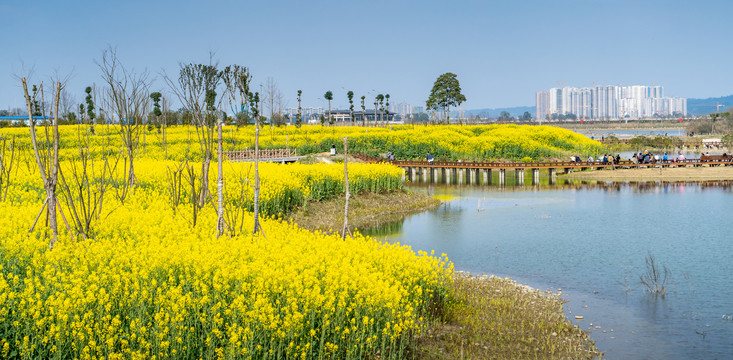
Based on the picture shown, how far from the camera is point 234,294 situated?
36.5 feet

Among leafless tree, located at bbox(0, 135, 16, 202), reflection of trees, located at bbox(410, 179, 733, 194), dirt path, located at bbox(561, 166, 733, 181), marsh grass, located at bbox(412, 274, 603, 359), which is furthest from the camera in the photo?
dirt path, located at bbox(561, 166, 733, 181)

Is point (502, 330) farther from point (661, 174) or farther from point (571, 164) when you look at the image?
point (661, 174)

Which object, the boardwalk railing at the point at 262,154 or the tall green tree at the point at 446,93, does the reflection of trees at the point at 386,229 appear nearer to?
the boardwalk railing at the point at 262,154

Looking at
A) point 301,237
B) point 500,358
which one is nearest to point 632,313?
point 500,358

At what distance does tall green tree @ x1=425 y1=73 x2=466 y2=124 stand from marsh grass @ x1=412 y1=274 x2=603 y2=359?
101451 mm

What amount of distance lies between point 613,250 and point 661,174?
112 ft

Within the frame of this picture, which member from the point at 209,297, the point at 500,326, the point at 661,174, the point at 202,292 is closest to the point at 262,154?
the point at 661,174

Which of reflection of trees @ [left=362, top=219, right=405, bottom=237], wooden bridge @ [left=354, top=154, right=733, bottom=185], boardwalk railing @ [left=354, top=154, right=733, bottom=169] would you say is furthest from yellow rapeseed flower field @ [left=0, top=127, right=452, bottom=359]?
boardwalk railing @ [left=354, top=154, right=733, bottom=169]

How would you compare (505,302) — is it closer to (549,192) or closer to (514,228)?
(514,228)

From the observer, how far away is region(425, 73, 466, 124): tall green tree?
118 m

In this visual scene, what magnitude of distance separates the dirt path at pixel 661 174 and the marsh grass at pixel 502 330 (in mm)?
40310

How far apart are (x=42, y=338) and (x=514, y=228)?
23957 mm

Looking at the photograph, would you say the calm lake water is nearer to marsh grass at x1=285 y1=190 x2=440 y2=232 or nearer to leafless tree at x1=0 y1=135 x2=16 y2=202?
marsh grass at x1=285 y1=190 x2=440 y2=232

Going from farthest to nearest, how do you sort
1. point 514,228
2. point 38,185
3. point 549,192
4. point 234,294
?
point 549,192 → point 514,228 → point 38,185 → point 234,294
